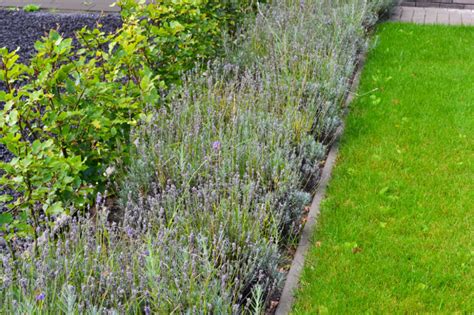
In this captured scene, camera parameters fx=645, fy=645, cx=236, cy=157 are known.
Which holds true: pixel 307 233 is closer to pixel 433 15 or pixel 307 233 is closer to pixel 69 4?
pixel 433 15

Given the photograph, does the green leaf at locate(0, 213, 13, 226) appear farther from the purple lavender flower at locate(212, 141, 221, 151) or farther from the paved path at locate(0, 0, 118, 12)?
the paved path at locate(0, 0, 118, 12)

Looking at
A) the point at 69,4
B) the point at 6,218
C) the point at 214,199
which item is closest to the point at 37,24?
the point at 69,4

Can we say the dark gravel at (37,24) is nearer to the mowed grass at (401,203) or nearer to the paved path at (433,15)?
the paved path at (433,15)

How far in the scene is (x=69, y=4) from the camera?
1119 cm

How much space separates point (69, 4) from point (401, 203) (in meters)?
8.20

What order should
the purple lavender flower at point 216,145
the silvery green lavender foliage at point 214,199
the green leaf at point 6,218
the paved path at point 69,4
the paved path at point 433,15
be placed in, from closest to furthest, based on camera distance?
1. the silvery green lavender foliage at point 214,199
2. the green leaf at point 6,218
3. the purple lavender flower at point 216,145
4. the paved path at point 433,15
5. the paved path at point 69,4

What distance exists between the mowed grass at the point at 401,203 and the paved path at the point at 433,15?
2.18m

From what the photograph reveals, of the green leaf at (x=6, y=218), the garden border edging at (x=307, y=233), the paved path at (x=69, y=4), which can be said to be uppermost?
the paved path at (x=69, y=4)

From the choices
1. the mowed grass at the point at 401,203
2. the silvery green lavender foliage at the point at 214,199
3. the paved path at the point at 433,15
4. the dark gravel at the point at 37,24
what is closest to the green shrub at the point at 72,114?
the silvery green lavender foliage at the point at 214,199

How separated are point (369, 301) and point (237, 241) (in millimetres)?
837

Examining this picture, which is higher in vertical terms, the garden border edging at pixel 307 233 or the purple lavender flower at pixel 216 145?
the purple lavender flower at pixel 216 145

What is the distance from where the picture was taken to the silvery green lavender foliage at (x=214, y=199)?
3.10 meters

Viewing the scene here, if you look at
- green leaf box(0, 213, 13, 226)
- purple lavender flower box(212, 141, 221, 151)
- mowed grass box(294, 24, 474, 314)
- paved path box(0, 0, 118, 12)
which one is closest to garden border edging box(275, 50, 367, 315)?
mowed grass box(294, 24, 474, 314)

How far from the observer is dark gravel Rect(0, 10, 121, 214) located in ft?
30.0
